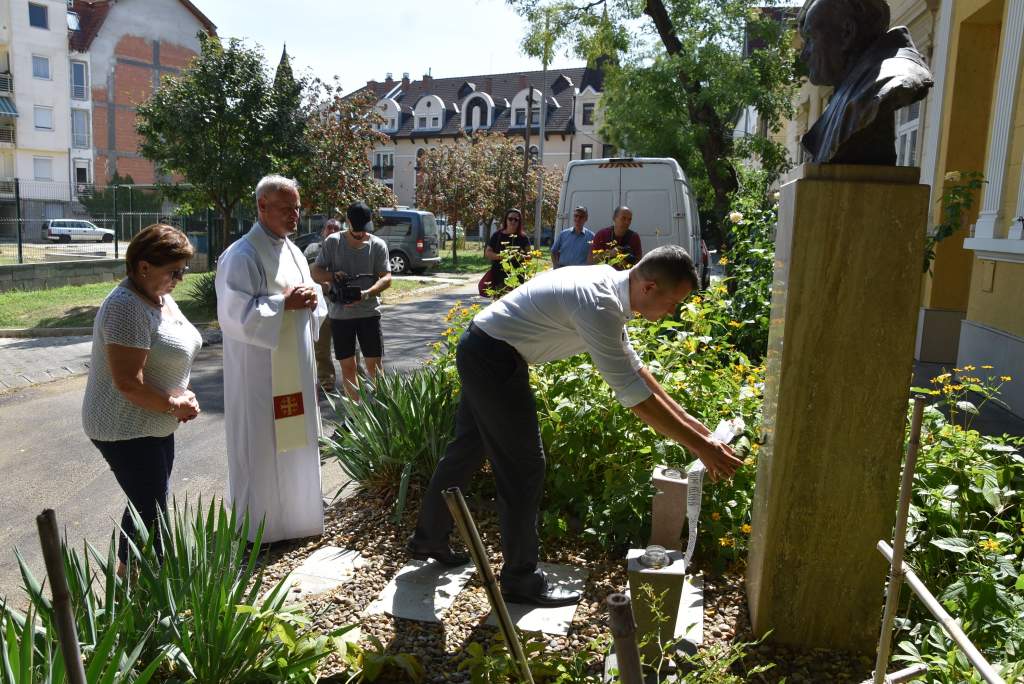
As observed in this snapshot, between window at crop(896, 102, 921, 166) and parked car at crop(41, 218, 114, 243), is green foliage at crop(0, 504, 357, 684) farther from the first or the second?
parked car at crop(41, 218, 114, 243)

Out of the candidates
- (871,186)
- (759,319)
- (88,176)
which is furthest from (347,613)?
(88,176)

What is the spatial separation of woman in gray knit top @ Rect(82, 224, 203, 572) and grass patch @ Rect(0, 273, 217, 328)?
9.95 metres

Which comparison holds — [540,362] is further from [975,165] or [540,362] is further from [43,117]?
[43,117]

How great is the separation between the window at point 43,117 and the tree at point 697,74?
129 feet

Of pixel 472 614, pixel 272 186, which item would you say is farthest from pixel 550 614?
pixel 272 186

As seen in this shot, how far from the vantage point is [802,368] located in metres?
2.98

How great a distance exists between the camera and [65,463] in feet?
19.5

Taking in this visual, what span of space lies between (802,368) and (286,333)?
8.44 feet

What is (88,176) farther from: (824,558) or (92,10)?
(824,558)

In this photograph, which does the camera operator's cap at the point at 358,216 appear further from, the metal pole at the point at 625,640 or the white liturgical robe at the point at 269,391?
the metal pole at the point at 625,640

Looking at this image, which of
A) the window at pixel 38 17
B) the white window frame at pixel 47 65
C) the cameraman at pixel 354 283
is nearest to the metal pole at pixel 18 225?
the cameraman at pixel 354 283

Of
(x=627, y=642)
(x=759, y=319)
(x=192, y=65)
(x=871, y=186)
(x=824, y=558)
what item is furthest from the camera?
(x=192, y=65)

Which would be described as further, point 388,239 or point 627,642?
point 388,239

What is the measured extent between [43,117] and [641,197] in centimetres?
4498
